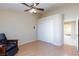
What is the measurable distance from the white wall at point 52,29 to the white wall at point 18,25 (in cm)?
66

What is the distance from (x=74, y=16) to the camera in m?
4.83

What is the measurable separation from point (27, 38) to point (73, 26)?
308 centimetres

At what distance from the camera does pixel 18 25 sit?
554 cm

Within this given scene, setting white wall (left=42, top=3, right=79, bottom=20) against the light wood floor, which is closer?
the light wood floor

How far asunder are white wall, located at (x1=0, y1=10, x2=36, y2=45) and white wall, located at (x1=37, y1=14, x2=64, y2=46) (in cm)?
66

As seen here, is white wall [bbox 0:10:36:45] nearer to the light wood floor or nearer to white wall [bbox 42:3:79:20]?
the light wood floor

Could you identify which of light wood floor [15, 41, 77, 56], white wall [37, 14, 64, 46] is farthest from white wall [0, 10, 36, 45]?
light wood floor [15, 41, 77, 56]

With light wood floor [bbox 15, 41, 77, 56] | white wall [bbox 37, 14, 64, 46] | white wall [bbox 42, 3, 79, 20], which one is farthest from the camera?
white wall [bbox 37, 14, 64, 46]

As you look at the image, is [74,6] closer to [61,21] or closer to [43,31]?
[61,21]

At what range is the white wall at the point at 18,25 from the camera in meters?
4.79

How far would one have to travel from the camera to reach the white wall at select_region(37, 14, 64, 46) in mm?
5078

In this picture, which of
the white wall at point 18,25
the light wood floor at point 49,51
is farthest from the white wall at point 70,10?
the white wall at point 18,25

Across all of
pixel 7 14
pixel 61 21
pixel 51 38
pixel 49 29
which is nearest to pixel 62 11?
pixel 61 21

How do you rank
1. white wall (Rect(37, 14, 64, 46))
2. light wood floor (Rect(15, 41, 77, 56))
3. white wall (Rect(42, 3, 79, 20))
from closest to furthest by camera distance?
light wood floor (Rect(15, 41, 77, 56)) → white wall (Rect(42, 3, 79, 20)) → white wall (Rect(37, 14, 64, 46))
